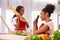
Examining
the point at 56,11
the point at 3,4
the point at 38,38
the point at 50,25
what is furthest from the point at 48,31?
the point at 3,4

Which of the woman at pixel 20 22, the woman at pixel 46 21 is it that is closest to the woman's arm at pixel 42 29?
the woman at pixel 46 21

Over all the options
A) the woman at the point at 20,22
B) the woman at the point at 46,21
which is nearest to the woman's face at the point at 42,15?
the woman at the point at 46,21

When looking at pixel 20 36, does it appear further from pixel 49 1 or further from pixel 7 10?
pixel 49 1

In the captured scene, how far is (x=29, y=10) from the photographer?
3.83ft

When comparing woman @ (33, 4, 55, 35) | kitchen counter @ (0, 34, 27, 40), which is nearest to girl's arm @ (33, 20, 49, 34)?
woman @ (33, 4, 55, 35)

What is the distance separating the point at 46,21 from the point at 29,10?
0.52 feet

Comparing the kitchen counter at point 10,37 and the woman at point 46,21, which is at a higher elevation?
the woman at point 46,21

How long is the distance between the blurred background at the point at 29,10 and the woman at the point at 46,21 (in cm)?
3

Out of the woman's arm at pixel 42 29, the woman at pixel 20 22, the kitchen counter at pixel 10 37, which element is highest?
the woman at pixel 20 22

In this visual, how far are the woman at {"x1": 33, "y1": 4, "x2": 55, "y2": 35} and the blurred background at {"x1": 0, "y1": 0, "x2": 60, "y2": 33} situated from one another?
0.03 metres

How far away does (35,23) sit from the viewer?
1171 mm

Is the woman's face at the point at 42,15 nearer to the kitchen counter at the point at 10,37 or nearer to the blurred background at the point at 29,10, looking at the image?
the blurred background at the point at 29,10

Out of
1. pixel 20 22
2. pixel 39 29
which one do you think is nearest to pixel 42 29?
pixel 39 29

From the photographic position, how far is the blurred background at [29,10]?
1158 mm
